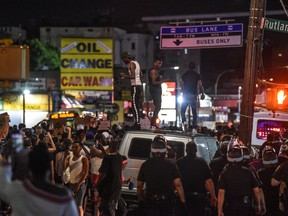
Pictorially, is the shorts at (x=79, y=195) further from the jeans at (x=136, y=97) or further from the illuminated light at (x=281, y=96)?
the illuminated light at (x=281, y=96)

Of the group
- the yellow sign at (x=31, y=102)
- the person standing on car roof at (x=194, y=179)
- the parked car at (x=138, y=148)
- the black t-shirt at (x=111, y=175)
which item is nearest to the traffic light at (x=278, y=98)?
the parked car at (x=138, y=148)

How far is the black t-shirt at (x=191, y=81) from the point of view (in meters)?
15.3

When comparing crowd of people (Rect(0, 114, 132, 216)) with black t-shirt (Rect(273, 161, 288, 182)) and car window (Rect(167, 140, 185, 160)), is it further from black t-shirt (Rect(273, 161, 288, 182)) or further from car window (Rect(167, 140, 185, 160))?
black t-shirt (Rect(273, 161, 288, 182))

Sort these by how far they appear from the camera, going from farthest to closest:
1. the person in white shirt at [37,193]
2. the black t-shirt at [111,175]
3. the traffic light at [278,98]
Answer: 1. the traffic light at [278,98]
2. the black t-shirt at [111,175]
3. the person in white shirt at [37,193]

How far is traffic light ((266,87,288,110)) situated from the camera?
15266 millimetres

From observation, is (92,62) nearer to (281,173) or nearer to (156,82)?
(156,82)

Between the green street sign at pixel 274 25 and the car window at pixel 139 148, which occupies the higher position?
the green street sign at pixel 274 25

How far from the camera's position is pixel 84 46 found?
38.9 m

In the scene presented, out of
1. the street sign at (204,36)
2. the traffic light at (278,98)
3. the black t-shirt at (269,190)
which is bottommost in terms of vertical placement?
the black t-shirt at (269,190)

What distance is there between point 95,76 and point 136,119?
81.8ft

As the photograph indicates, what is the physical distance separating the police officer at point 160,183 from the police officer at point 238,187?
1.99ft

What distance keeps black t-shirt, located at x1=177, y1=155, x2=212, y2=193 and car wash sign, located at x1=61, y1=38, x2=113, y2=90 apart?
28.9m

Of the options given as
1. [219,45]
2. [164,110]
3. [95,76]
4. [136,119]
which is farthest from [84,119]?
[95,76]

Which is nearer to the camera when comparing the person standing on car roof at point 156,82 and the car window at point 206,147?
the car window at point 206,147
